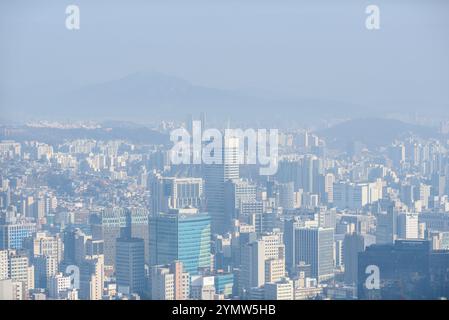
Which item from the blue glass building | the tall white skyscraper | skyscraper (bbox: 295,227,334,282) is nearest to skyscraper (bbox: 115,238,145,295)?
the blue glass building

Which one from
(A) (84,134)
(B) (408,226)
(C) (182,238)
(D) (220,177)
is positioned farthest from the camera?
(D) (220,177)

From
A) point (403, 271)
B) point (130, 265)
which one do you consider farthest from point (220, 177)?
point (403, 271)

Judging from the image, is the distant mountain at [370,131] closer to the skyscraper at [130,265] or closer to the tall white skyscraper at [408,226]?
the tall white skyscraper at [408,226]

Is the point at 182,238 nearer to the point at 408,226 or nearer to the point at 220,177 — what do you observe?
the point at 220,177

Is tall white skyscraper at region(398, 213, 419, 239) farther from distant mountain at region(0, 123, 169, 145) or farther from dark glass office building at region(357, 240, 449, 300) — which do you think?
distant mountain at region(0, 123, 169, 145)

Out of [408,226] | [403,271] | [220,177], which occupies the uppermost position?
[220,177]

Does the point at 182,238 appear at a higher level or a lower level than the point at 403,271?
higher

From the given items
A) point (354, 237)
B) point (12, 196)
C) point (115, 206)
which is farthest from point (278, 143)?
point (12, 196)

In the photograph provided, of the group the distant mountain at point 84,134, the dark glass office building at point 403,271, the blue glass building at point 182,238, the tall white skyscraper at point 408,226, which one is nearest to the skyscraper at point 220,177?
the blue glass building at point 182,238

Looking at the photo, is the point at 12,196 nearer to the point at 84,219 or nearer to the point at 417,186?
the point at 84,219
